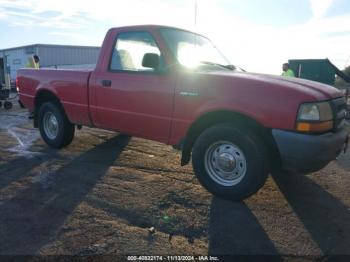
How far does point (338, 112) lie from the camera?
412cm

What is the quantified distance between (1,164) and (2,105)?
33.5 ft

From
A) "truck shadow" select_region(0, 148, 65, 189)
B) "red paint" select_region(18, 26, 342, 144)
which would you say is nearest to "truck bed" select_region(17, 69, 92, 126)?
"red paint" select_region(18, 26, 342, 144)

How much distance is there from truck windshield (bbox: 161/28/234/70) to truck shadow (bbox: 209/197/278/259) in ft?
6.13

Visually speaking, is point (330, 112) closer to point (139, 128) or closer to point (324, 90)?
point (324, 90)

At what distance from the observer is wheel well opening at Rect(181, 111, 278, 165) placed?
13.2 ft

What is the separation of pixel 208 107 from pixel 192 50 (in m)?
1.19

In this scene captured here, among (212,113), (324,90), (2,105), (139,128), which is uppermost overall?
(324,90)

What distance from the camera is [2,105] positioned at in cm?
1471

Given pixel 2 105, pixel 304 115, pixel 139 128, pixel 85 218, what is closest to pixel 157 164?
pixel 139 128

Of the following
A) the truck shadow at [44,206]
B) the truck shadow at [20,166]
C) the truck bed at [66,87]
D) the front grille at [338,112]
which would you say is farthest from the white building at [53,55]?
the front grille at [338,112]

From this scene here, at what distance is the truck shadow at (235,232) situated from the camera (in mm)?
3180

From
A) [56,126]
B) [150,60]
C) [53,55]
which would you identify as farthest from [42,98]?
[53,55]

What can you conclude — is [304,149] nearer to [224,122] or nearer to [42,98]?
[224,122]

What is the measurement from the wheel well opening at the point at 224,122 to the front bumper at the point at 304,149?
0.16m
